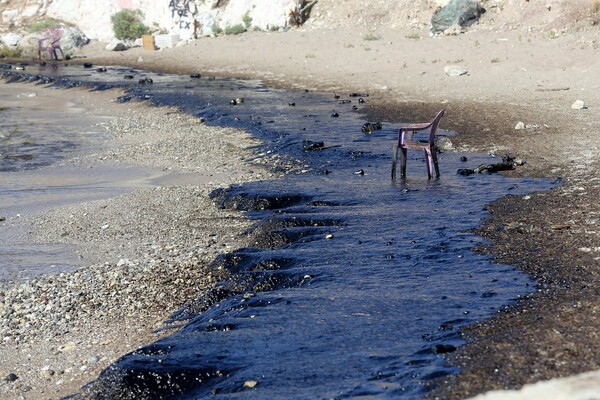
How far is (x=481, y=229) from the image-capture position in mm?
9125

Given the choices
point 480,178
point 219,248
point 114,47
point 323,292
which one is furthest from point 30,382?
point 114,47

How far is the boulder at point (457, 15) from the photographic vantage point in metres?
28.3

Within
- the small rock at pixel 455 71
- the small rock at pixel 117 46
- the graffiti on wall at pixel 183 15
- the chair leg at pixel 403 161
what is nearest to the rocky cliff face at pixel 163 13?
the graffiti on wall at pixel 183 15

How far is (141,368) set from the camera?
634 cm

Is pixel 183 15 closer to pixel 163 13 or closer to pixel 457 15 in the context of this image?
pixel 163 13

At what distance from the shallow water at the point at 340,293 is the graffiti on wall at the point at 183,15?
27330 millimetres

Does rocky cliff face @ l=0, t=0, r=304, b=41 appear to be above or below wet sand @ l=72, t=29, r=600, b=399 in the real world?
above

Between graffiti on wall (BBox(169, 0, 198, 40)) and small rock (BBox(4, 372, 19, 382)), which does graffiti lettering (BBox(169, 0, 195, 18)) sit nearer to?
graffiti on wall (BBox(169, 0, 198, 40))

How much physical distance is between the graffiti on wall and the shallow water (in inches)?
1076

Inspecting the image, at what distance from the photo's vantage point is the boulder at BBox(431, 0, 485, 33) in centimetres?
2828

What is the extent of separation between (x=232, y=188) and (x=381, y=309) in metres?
5.52

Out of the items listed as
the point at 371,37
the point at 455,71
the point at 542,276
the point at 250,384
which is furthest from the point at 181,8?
the point at 250,384

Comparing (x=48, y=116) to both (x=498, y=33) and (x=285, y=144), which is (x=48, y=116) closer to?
(x=285, y=144)

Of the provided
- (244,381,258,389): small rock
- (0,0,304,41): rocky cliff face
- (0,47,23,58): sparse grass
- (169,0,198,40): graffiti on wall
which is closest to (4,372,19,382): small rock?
(244,381,258,389): small rock
